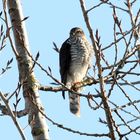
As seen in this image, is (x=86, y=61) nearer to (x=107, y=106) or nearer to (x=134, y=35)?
(x=134, y=35)

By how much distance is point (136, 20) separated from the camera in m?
3.86

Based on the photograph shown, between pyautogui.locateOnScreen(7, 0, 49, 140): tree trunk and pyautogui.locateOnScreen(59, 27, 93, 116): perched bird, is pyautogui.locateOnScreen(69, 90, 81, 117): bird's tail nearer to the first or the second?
pyautogui.locateOnScreen(59, 27, 93, 116): perched bird

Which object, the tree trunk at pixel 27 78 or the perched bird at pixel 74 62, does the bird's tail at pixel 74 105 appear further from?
the tree trunk at pixel 27 78

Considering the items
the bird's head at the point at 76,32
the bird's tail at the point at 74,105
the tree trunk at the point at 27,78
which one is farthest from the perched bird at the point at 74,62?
the tree trunk at the point at 27,78

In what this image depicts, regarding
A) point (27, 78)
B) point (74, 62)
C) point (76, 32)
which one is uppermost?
point (76, 32)

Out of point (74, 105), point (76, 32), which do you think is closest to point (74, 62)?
point (74, 105)

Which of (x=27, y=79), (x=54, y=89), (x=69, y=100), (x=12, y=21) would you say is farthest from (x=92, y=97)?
(x=69, y=100)

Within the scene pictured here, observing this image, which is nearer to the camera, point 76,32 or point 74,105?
point 74,105

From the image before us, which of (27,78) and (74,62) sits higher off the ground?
(74,62)

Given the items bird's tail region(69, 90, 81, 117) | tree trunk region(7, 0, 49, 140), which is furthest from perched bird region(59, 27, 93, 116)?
tree trunk region(7, 0, 49, 140)

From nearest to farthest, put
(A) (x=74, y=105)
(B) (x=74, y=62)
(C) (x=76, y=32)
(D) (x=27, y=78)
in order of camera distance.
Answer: (D) (x=27, y=78), (A) (x=74, y=105), (B) (x=74, y=62), (C) (x=76, y=32)

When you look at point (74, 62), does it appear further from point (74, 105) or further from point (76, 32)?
point (76, 32)

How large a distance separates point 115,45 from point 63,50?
13.8 ft

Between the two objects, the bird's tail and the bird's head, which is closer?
the bird's tail
